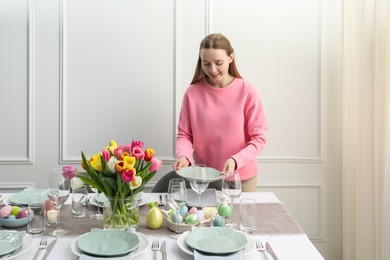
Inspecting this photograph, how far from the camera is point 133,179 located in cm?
146

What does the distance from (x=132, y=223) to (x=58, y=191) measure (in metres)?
0.29

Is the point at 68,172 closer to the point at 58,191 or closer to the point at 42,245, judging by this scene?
the point at 58,191

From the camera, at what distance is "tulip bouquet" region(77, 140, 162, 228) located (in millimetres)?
1453

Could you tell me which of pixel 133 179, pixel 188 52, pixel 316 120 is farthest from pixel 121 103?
pixel 133 179

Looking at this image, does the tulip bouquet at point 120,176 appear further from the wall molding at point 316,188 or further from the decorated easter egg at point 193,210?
the wall molding at point 316,188

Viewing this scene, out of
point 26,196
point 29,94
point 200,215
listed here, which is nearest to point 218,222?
point 200,215

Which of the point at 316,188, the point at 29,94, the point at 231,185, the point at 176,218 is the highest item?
the point at 29,94

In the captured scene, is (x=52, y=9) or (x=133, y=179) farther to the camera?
(x=52, y=9)

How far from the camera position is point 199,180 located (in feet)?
5.69

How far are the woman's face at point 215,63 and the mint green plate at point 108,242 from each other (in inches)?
45.7

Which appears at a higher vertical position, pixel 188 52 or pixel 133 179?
pixel 188 52

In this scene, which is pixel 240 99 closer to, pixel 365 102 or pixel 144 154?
pixel 365 102

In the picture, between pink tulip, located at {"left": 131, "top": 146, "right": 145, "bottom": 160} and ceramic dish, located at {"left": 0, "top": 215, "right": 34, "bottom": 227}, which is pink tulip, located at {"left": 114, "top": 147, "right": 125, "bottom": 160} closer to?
pink tulip, located at {"left": 131, "top": 146, "right": 145, "bottom": 160}

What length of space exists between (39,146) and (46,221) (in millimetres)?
1420
